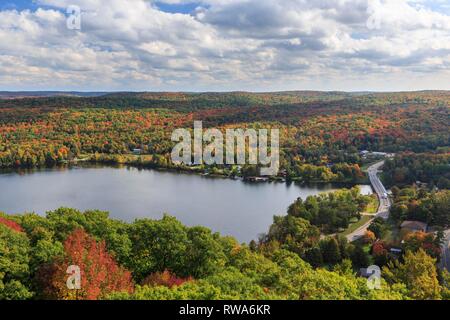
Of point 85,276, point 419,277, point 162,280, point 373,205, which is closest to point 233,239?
point 162,280

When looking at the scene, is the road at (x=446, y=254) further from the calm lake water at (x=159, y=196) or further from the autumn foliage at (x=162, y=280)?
the autumn foliage at (x=162, y=280)

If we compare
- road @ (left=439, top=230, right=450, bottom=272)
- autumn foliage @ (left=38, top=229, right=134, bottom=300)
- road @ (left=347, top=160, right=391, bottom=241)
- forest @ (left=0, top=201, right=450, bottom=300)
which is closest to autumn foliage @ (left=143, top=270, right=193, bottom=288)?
forest @ (left=0, top=201, right=450, bottom=300)

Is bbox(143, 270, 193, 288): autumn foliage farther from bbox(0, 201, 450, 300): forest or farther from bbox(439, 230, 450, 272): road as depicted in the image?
bbox(439, 230, 450, 272): road

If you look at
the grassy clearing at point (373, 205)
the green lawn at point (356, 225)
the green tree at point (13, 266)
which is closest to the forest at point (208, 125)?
the grassy clearing at point (373, 205)

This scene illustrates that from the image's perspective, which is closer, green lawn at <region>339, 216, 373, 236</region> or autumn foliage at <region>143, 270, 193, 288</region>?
autumn foliage at <region>143, 270, 193, 288</region>
